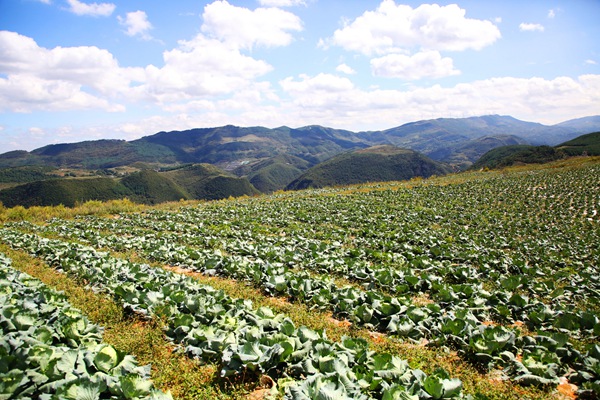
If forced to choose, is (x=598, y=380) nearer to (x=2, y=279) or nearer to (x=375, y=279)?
(x=375, y=279)

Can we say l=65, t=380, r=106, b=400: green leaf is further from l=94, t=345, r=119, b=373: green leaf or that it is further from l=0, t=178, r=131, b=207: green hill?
l=0, t=178, r=131, b=207: green hill

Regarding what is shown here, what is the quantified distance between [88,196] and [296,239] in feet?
496

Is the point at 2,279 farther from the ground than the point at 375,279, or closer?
farther from the ground

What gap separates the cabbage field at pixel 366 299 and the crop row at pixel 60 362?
6 centimetres

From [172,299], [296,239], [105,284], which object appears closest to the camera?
[172,299]

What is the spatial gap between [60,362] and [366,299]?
6.04 metres

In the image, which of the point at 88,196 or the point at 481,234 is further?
the point at 88,196

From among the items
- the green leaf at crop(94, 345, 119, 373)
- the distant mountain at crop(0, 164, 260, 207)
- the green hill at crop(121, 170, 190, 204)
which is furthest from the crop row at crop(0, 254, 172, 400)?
the green hill at crop(121, 170, 190, 204)

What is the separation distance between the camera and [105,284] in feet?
29.9

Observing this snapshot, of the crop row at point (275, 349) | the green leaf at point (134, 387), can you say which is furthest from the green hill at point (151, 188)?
the green leaf at point (134, 387)

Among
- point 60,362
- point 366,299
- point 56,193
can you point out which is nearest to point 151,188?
point 56,193

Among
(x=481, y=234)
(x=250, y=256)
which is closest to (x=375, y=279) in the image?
(x=250, y=256)

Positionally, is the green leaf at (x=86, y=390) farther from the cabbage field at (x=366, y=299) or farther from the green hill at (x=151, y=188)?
the green hill at (x=151, y=188)

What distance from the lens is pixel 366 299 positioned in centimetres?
789
